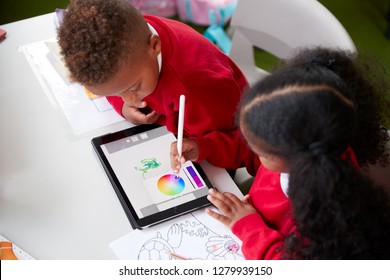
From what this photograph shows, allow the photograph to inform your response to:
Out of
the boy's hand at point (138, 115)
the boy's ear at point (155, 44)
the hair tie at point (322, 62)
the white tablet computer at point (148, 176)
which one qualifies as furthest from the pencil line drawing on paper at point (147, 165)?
the hair tie at point (322, 62)

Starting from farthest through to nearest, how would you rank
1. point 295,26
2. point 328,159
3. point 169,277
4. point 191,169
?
point 295,26 → point 191,169 → point 169,277 → point 328,159

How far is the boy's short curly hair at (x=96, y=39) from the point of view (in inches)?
33.0

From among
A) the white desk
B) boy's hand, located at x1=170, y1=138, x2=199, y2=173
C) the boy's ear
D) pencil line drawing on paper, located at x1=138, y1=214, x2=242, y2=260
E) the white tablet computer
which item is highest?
the boy's ear

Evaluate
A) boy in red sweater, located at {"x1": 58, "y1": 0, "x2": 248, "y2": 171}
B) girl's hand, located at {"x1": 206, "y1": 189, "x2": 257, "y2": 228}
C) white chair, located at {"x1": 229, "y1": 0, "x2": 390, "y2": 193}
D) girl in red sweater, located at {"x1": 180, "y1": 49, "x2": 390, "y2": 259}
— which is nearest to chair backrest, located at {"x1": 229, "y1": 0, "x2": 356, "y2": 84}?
white chair, located at {"x1": 229, "y1": 0, "x2": 390, "y2": 193}

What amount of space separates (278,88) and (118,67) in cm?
30

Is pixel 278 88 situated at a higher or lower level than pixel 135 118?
higher

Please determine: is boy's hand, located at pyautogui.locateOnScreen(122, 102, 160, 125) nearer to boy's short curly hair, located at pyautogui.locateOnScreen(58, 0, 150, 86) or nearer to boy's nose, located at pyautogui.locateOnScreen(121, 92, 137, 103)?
boy's nose, located at pyautogui.locateOnScreen(121, 92, 137, 103)

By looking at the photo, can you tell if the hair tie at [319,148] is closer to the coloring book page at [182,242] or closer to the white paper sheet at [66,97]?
the coloring book page at [182,242]

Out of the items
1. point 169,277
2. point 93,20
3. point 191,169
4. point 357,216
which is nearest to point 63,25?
point 93,20

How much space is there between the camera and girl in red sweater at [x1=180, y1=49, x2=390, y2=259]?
671 mm

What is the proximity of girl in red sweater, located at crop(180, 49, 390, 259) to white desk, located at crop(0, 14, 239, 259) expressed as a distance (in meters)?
0.21

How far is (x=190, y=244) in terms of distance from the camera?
85 cm

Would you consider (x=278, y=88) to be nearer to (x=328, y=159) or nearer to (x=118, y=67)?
(x=328, y=159)

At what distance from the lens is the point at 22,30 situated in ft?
4.03
